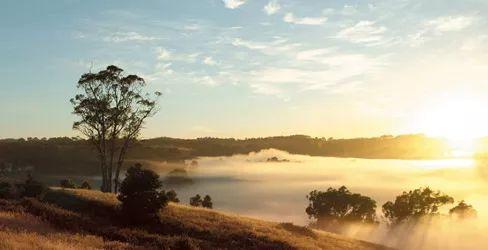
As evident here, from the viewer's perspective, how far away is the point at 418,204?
127 meters

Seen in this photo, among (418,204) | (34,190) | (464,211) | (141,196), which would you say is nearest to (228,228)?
(141,196)

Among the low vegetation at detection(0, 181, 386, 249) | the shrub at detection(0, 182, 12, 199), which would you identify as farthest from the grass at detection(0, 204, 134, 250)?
the shrub at detection(0, 182, 12, 199)

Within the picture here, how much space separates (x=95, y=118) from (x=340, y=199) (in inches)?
3009

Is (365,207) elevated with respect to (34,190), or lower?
lower

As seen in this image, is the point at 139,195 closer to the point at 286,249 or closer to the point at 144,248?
the point at 286,249

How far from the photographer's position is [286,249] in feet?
142

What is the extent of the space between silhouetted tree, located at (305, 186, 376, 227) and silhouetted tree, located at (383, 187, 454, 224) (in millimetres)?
Result: 6419

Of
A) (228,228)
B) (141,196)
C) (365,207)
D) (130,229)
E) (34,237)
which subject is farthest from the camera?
(365,207)

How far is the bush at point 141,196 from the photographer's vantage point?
4419cm

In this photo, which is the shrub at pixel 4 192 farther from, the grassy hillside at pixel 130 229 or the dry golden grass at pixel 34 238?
the dry golden grass at pixel 34 238

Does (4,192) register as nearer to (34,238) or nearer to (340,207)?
(34,238)

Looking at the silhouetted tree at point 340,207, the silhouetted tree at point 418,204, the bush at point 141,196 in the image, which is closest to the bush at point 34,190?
the bush at point 141,196

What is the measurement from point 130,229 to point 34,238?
55.8 feet

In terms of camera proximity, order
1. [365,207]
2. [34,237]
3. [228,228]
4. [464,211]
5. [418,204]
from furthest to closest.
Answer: [464,211] < [365,207] < [418,204] < [228,228] < [34,237]
